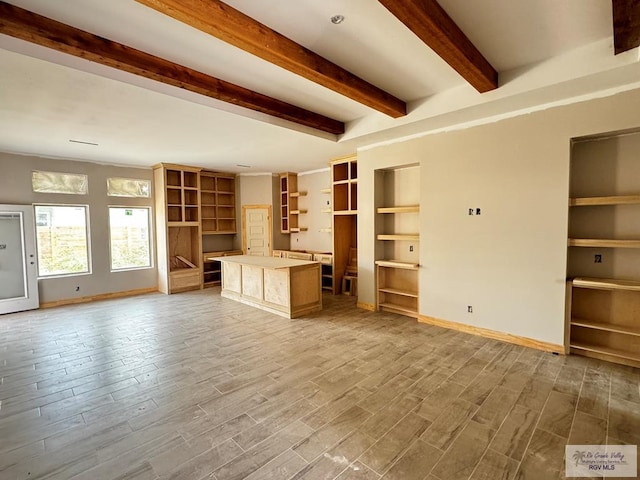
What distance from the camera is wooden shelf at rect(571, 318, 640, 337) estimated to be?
320 cm

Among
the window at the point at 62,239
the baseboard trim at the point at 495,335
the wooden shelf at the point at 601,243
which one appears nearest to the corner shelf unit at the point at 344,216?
the baseboard trim at the point at 495,335

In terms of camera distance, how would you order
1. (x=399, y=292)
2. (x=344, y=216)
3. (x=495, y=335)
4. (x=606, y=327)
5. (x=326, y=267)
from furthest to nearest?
(x=326, y=267), (x=344, y=216), (x=399, y=292), (x=495, y=335), (x=606, y=327)

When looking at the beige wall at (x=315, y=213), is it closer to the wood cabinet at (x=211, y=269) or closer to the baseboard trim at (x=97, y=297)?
the wood cabinet at (x=211, y=269)

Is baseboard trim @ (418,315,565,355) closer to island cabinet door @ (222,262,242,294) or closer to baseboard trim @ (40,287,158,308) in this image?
island cabinet door @ (222,262,242,294)

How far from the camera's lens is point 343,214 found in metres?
6.47

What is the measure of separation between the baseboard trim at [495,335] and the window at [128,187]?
21.6 feet

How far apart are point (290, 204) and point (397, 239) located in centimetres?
373

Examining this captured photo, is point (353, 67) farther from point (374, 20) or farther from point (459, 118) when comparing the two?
point (459, 118)

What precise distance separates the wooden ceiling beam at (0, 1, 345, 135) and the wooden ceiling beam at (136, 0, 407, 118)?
92 centimetres

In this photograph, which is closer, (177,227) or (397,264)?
(397,264)

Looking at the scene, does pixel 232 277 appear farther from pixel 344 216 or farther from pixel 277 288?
pixel 344 216

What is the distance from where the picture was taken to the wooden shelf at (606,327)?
3203 mm

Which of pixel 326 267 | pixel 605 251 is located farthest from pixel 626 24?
pixel 326 267

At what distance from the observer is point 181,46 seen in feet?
8.95
